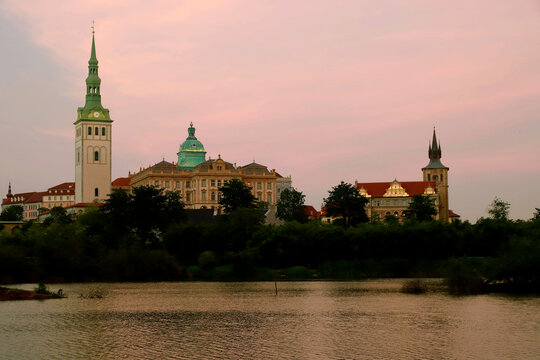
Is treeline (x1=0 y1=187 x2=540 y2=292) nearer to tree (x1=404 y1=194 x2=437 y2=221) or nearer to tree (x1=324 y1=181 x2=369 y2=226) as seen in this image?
tree (x1=324 y1=181 x2=369 y2=226)

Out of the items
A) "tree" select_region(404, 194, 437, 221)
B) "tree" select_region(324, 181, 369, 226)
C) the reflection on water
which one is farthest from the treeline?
"tree" select_region(404, 194, 437, 221)

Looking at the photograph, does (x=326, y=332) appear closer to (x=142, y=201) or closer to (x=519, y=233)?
(x=519, y=233)

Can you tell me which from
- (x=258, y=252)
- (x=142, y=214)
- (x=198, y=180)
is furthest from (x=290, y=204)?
(x=258, y=252)

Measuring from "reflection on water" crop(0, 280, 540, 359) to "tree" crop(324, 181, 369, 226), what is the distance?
223 feet

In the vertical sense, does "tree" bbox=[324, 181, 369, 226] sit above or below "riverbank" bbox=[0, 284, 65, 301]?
above

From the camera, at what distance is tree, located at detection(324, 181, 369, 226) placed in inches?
5389

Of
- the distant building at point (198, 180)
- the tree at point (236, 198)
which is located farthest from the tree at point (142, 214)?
the distant building at point (198, 180)

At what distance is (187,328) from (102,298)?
22.1m

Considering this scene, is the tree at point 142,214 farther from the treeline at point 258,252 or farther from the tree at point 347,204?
the tree at point 347,204

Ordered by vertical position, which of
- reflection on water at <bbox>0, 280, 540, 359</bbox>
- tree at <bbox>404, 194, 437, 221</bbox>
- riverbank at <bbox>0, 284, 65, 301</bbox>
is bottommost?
reflection on water at <bbox>0, 280, 540, 359</bbox>

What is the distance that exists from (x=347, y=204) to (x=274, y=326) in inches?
3622

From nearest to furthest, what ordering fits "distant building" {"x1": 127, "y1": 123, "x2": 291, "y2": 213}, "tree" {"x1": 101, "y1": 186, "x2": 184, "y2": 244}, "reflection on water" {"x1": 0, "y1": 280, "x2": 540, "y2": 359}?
"reflection on water" {"x1": 0, "y1": 280, "x2": 540, "y2": 359}, "tree" {"x1": 101, "y1": 186, "x2": 184, "y2": 244}, "distant building" {"x1": 127, "y1": 123, "x2": 291, "y2": 213}

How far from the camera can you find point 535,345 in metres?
37.1

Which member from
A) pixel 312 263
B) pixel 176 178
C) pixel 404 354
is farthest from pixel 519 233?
pixel 176 178
